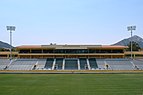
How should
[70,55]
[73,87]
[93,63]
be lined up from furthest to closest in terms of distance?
[70,55] → [93,63] → [73,87]

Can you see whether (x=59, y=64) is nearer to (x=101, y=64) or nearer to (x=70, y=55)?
(x=70, y=55)

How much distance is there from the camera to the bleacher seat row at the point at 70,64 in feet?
208

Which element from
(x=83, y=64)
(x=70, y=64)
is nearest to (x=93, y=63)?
(x=83, y=64)

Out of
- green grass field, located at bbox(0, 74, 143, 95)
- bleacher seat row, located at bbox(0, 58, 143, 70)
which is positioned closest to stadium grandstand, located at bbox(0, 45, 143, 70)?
bleacher seat row, located at bbox(0, 58, 143, 70)

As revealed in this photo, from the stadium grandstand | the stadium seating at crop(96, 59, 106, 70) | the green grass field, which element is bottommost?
the green grass field

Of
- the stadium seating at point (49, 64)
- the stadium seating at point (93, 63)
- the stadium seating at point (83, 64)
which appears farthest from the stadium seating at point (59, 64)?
the stadium seating at point (93, 63)

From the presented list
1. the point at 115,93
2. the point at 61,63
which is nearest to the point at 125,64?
the point at 61,63

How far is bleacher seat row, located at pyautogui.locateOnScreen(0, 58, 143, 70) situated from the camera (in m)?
63.5

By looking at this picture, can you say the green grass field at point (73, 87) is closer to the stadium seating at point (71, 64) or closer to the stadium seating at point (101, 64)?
the stadium seating at point (101, 64)

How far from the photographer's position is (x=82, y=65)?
65.8 m

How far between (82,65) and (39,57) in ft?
37.2

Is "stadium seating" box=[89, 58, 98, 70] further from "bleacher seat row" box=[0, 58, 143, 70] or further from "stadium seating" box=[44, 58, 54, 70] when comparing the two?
"stadium seating" box=[44, 58, 54, 70]

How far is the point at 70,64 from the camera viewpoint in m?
66.9

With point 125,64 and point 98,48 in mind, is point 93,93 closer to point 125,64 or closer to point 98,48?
point 125,64
